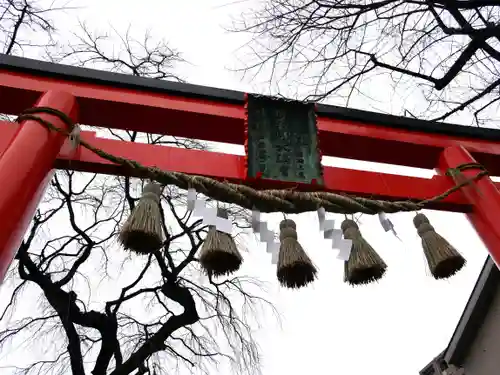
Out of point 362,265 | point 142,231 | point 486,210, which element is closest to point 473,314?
point 486,210

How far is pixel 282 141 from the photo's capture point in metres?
2.45

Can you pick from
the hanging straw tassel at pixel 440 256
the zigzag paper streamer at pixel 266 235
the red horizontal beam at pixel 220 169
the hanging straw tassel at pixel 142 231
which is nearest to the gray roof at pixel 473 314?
the red horizontal beam at pixel 220 169

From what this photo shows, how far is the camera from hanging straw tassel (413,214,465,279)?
2041mm

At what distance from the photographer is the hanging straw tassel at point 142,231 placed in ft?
5.51

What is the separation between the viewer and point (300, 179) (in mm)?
2262

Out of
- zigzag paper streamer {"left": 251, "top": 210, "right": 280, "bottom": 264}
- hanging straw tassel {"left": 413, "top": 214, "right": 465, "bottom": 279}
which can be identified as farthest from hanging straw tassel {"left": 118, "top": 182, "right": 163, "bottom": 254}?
hanging straw tassel {"left": 413, "top": 214, "right": 465, "bottom": 279}

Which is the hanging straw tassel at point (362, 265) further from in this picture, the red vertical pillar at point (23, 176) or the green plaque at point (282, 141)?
the red vertical pillar at point (23, 176)

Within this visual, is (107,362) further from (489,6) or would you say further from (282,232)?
(489,6)

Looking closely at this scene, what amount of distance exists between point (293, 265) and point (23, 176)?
109 centimetres

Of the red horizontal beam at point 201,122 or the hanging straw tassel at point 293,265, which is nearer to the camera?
the hanging straw tassel at point 293,265

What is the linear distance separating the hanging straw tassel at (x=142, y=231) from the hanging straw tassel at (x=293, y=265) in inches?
19.8

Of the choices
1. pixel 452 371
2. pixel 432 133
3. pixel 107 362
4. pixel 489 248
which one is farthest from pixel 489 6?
pixel 452 371

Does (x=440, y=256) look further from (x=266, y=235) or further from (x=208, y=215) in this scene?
(x=208, y=215)

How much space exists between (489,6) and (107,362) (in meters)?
5.49
